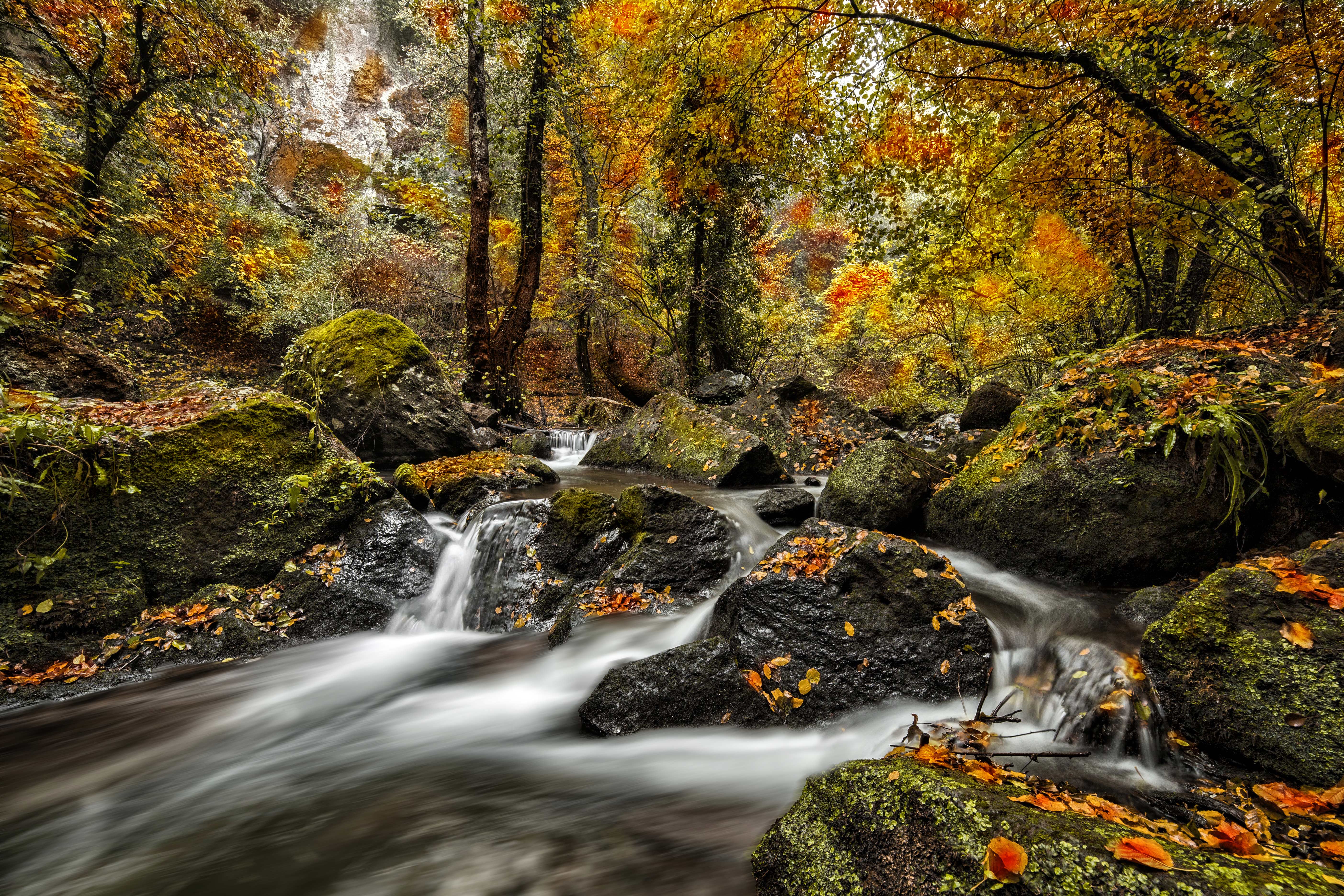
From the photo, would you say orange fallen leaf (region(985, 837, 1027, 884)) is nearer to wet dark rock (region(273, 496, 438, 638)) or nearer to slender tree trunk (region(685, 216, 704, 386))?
wet dark rock (region(273, 496, 438, 638))

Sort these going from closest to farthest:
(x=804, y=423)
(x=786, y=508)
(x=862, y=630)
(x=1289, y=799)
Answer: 1. (x=1289, y=799)
2. (x=862, y=630)
3. (x=786, y=508)
4. (x=804, y=423)

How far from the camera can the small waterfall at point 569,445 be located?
10.7 m

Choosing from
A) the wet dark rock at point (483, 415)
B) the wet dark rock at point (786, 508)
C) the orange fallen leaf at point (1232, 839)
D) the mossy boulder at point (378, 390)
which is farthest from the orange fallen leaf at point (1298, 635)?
the wet dark rock at point (483, 415)

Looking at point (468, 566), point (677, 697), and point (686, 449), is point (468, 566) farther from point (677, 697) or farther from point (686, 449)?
point (686, 449)

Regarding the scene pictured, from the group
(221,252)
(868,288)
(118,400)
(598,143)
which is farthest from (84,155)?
(868,288)

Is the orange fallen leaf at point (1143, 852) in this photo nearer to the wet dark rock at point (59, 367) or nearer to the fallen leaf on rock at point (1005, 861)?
the fallen leaf on rock at point (1005, 861)

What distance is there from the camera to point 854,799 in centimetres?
169

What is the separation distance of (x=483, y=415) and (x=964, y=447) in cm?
830

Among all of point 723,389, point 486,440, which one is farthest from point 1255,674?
point 723,389

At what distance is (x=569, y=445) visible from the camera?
11609 mm

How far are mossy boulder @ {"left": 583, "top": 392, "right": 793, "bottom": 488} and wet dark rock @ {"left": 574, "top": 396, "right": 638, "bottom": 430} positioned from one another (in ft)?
11.8

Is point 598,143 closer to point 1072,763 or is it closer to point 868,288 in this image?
point 868,288

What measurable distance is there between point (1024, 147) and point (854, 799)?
882 cm

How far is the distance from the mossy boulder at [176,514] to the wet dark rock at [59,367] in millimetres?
2222
